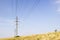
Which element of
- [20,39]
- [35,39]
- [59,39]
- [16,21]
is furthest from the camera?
[16,21]

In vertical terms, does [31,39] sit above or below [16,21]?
below

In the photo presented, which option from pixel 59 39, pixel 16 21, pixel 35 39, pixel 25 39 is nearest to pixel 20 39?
pixel 25 39

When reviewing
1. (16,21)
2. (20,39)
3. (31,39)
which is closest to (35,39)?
(31,39)

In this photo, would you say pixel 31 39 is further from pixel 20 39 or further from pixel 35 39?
pixel 20 39

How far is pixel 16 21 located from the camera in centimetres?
5141

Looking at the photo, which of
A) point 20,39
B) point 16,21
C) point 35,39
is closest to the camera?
point 35,39

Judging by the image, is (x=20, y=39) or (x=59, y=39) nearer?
(x=59, y=39)

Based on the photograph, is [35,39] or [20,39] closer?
[35,39]

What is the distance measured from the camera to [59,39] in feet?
78.7

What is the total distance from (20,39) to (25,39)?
4.79 ft

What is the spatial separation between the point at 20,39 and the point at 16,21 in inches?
863

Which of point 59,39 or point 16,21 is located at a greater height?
point 16,21

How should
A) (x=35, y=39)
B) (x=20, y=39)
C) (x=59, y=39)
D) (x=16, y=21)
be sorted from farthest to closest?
(x=16, y=21) → (x=20, y=39) → (x=35, y=39) → (x=59, y=39)

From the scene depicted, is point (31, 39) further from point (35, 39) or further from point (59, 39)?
point (59, 39)
